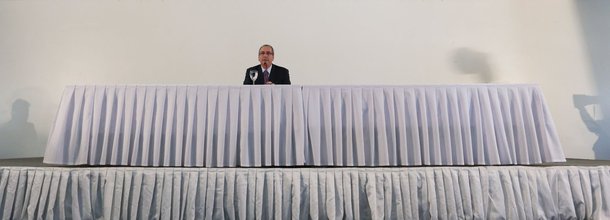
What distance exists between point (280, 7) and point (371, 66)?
3.96ft

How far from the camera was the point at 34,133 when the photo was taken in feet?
11.1

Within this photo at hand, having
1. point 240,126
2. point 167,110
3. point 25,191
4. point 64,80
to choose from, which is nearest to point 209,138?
point 240,126

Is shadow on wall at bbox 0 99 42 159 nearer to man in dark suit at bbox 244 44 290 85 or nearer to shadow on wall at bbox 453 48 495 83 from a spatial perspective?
man in dark suit at bbox 244 44 290 85

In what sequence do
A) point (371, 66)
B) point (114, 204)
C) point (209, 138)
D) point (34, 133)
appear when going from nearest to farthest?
point (114, 204)
point (209, 138)
point (34, 133)
point (371, 66)

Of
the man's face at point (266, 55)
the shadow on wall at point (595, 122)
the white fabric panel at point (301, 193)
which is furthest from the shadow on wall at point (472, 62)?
the man's face at point (266, 55)

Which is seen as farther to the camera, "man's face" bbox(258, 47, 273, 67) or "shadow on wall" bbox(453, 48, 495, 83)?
"shadow on wall" bbox(453, 48, 495, 83)

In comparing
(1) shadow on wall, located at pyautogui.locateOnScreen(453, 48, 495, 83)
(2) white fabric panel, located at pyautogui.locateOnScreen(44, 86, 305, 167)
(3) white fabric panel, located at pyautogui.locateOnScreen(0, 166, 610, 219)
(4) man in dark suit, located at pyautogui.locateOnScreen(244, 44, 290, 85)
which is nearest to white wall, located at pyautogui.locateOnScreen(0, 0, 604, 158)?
(1) shadow on wall, located at pyautogui.locateOnScreen(453, 48, 495, 83)

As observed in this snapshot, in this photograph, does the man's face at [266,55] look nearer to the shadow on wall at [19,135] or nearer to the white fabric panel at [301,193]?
the white fabric panel at [301,193]

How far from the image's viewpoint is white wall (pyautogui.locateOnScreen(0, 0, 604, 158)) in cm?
346

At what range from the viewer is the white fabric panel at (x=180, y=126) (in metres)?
1.94

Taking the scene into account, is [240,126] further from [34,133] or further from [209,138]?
[34,133]

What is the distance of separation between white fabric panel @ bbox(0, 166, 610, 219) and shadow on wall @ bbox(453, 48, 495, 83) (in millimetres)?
1972

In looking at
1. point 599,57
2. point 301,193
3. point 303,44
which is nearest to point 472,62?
point 599,57

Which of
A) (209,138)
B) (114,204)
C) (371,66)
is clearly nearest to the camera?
(114,204)
